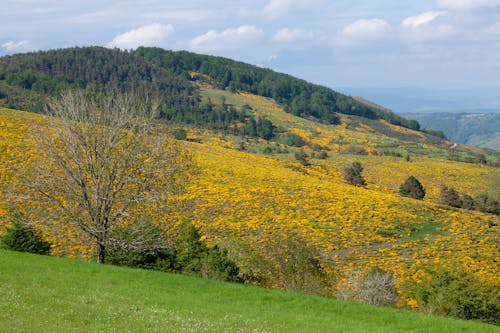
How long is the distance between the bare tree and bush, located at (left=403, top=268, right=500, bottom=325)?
13.7 metres

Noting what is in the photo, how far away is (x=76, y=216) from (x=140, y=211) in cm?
508

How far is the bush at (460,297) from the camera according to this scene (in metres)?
22.3

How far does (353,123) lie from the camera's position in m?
192

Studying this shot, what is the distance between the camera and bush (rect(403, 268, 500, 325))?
73.2 ft

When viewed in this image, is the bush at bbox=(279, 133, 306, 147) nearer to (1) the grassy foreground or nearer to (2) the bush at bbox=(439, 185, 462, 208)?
(2) the bush at bbox=(439, 185, 462, 208)

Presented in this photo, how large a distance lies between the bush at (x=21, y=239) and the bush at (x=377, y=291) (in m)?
17.0

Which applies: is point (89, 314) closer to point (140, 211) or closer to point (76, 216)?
point (76, 216)

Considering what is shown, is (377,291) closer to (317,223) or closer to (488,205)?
(317,223)

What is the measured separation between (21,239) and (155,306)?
1366 centimetres

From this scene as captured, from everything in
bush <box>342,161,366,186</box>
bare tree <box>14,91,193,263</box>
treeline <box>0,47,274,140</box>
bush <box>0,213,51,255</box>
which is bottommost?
bush <box>0,213,51,255</box>

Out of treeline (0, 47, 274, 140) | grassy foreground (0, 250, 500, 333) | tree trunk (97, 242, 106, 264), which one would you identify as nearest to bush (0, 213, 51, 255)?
grassy foreground (0, 250, 500, 333)

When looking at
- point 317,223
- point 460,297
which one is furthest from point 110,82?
point 460,297

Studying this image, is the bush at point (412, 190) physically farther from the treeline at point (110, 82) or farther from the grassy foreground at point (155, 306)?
the treeline at point (110, 82)

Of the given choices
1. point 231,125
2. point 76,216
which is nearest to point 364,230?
point 76,216
